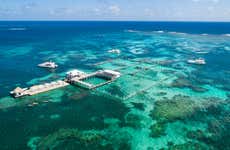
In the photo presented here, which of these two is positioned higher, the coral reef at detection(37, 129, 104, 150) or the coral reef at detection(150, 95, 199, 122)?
the coral reef at detection(150, 95, 199, 122)

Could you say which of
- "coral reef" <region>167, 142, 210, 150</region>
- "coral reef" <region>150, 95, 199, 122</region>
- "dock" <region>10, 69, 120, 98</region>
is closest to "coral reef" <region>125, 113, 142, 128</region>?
"coral reef" <region>150, 95, 199, 122</region>

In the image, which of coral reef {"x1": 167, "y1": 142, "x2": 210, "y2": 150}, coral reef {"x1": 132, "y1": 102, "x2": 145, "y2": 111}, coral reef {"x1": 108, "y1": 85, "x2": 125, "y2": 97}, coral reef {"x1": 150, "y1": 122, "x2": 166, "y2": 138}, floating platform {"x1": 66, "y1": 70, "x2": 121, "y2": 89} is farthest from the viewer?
floating platform {"x1": 66, "y1": 70, "x2": 121, "y2": 89}

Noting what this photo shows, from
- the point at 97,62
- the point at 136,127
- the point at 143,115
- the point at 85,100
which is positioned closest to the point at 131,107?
the point at 143,115

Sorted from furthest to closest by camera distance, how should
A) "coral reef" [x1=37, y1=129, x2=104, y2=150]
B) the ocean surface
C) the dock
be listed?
the dock → the ocean surface → "coral reef" [x1=37, y1=129, x2=104, y2=150]

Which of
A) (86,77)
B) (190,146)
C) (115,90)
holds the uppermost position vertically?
(86,77)

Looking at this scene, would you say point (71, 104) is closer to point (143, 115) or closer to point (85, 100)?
point (85, 100)

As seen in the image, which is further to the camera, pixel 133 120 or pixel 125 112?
pixel 125 112

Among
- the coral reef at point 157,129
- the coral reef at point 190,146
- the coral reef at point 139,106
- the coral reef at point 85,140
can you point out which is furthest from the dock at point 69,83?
the coral reef at point 190,146

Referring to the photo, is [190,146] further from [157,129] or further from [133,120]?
[133,120]

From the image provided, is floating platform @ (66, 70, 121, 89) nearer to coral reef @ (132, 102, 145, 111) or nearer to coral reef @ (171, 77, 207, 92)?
coral reef @ (132, 102, 145, 111)

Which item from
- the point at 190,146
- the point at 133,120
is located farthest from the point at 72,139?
the point at 190,146

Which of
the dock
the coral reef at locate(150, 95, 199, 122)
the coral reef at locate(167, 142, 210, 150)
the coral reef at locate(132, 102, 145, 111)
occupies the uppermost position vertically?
the dock
